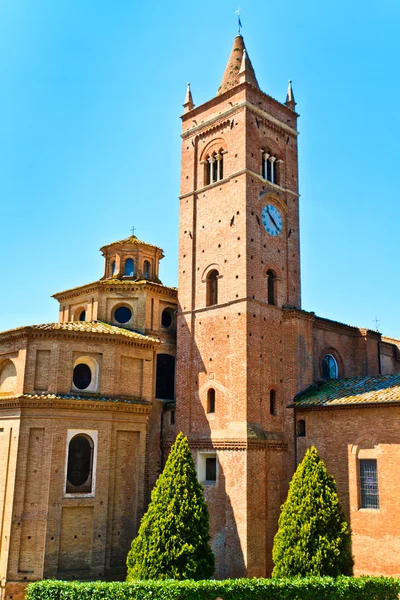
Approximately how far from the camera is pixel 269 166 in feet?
84.8

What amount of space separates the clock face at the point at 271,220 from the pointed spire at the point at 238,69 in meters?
5.59

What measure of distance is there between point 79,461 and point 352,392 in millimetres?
10489

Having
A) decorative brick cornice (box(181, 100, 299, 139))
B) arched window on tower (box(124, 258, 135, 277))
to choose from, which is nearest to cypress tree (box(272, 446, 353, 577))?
arched window on tower (box(124, 258, 135, 277))

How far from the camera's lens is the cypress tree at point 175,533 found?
701 inches

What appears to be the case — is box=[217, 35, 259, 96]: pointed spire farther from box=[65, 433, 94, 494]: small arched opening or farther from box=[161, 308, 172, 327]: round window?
box=[65, 433, 94, 494]: small arched opening

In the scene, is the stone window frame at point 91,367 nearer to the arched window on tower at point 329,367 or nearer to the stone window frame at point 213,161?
the stone window frame at point 213,161

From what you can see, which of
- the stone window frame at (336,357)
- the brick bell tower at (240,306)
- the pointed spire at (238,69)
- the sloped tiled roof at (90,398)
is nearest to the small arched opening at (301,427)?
the brick bell tower at (240,306)

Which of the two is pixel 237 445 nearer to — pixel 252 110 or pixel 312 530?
pixel 312 530

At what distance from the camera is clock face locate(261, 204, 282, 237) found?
80.2 feet

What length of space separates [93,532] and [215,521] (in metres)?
4.50

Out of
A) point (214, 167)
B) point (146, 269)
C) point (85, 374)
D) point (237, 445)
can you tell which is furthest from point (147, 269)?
point (237, 445)

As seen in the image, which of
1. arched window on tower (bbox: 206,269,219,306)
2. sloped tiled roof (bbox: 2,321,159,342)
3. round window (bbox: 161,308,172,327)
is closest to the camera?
sloped tiled roof (bbox: 2,321,159,342)

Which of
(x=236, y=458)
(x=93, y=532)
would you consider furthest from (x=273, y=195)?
(x=93, y=532)

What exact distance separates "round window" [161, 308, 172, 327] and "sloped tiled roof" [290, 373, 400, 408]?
7.57m
